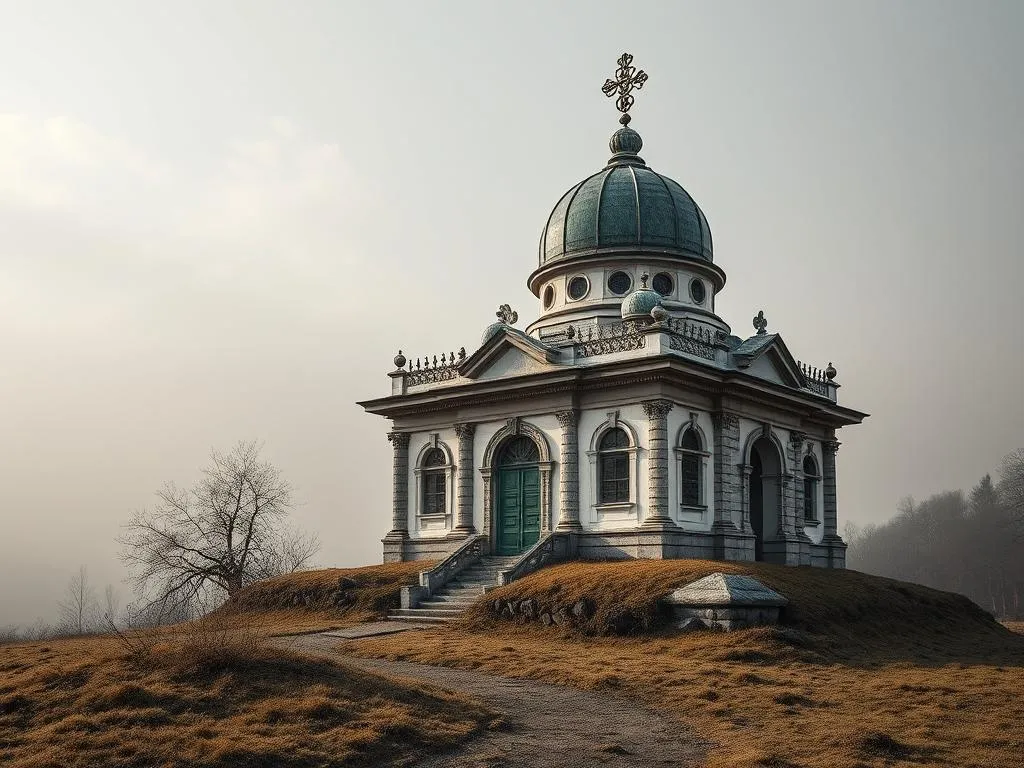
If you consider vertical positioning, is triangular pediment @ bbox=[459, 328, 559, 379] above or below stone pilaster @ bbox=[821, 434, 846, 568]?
above

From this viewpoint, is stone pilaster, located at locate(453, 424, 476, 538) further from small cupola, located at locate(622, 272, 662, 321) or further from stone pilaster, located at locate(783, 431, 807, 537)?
stone pilaster, located at locate(783, 431, 807, 537)

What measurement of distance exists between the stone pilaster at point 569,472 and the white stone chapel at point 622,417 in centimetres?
4

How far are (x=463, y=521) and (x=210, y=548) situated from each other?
11741 millimetres

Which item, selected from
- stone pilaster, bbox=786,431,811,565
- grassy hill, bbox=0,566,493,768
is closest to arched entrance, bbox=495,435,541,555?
stone pilaster, bbox=786,431,811,565

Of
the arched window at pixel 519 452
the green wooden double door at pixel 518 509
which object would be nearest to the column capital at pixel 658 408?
the arched window at pixel 519 452

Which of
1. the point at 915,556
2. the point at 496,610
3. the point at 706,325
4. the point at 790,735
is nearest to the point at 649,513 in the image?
the point at 496,610

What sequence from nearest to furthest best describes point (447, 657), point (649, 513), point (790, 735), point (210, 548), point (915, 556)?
point (790, 735)
point (447, 657)
point (649, 513)
point (210, 548)
point (915, 556)

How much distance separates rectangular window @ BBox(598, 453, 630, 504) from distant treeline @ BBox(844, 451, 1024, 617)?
133 feet

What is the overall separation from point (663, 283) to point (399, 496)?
1118cm

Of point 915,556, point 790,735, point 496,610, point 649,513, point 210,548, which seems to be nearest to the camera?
point 790,735

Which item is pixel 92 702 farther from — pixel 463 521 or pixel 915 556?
pixel 915 556

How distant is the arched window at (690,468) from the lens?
98.0 ft

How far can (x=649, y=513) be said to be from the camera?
29062mm

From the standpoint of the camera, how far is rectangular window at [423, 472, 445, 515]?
3428 cm
